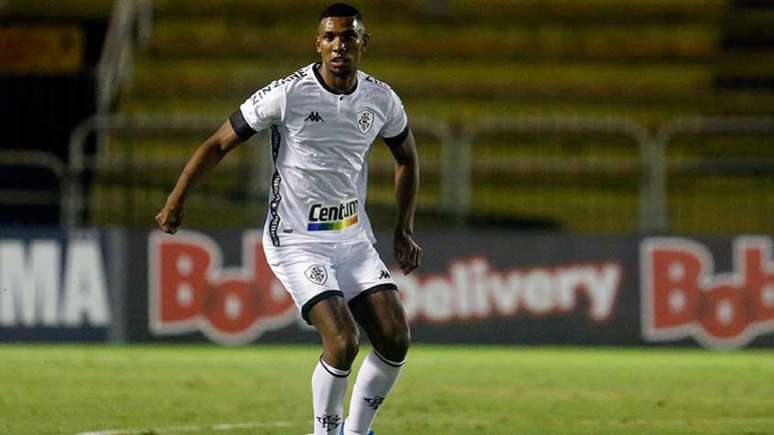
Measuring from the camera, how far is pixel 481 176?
17.5 metres

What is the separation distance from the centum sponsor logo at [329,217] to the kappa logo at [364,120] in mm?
377

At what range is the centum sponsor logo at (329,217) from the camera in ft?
27.7

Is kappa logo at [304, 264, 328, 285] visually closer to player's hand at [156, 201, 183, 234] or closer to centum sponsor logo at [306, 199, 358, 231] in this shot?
centum sponsor logo at [306, 199, 358, 231]

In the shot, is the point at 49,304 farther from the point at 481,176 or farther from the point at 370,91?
the point at 370,91

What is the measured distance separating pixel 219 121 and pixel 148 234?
185cm

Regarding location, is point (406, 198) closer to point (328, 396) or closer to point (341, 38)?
point (341, 38)

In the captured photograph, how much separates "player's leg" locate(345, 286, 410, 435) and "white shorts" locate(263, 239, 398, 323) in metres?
0.06

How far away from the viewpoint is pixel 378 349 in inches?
332

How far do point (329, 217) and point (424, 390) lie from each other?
4125mm

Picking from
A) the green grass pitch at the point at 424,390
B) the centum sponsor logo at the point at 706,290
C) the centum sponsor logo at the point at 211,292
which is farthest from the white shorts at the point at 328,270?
the centum sponsor logo at the point at 706,290

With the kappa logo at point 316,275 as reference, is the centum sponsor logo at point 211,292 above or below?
below

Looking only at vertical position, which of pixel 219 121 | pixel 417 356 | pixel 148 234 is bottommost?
pixel 417 356

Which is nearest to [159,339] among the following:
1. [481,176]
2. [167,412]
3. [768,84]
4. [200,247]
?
[200,247]

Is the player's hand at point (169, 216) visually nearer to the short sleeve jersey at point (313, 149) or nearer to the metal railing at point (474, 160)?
the short sleeve jersey at point (313, 149)
